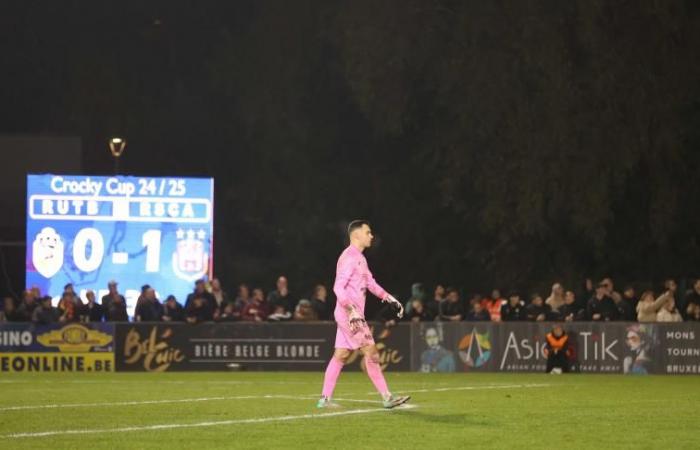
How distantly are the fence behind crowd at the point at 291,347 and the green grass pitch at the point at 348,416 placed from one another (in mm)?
5755

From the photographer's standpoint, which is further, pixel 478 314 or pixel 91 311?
pixel 478 314

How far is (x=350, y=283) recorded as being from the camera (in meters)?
16.1

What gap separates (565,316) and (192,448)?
18972 mm

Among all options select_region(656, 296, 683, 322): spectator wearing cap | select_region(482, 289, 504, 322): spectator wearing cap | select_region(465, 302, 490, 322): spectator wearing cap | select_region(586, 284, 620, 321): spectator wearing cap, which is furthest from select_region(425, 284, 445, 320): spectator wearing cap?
select_region(656, 296, 683, 322): spectator wearing cap

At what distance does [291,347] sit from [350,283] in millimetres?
14713

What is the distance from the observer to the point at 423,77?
137ft

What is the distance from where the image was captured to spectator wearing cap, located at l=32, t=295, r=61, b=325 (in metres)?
30.4

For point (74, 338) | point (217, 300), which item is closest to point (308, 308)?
point (217, 300)

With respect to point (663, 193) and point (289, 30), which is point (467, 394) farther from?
point (289, 30)

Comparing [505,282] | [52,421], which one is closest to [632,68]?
[505,282]

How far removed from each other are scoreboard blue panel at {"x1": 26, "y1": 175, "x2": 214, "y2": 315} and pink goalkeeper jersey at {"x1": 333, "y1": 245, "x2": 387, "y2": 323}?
53.0 feet

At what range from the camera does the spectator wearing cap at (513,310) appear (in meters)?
30.7

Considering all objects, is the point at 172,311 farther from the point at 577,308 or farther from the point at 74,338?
the point at 577,308

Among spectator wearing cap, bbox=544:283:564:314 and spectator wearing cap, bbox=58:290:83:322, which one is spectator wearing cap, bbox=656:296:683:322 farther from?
spectator wearing cap, bbox=58:290:83:322
